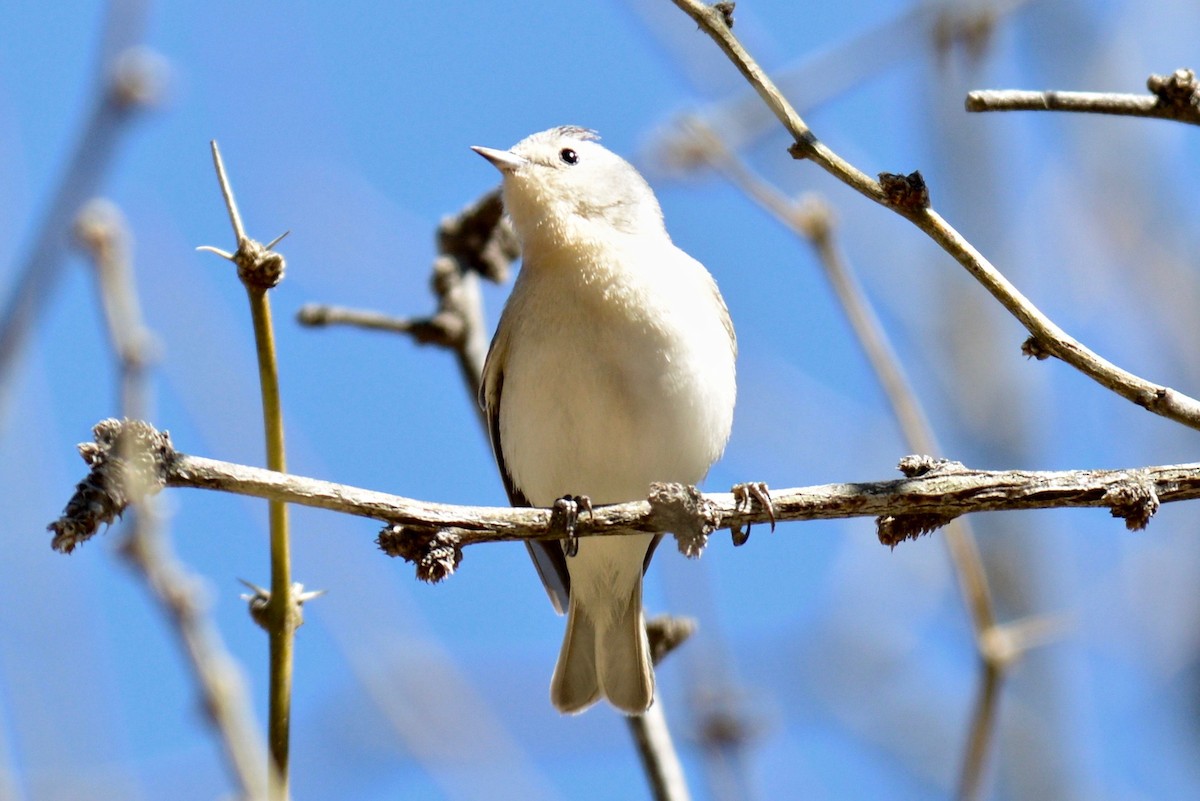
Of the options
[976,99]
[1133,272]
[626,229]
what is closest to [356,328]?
[626,229]

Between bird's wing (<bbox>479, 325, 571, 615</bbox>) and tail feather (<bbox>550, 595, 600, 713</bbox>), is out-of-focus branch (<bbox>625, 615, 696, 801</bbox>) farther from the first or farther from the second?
bird's wing (<bbox>479, 325, 571, 615</bbox>)

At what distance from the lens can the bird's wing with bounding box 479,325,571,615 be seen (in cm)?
560

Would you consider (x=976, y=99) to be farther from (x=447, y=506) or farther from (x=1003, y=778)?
(x=1003, y=778)

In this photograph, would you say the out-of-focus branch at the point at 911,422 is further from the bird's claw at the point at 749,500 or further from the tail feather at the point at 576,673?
the tail feather at the point at 576,673

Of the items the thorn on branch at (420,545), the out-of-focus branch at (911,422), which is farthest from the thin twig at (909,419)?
the thorn on branch at (420,545)

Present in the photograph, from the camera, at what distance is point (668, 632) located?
484 cm

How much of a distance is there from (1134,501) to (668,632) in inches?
87.8

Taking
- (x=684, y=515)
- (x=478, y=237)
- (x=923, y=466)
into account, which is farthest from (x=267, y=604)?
(x=478, y=237)

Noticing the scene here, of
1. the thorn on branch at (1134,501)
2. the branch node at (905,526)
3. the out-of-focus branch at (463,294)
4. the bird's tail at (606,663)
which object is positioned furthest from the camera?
the out-of-focus branch at (463,294)

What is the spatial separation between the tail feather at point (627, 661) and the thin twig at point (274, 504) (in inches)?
98.7

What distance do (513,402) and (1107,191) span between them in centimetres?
409

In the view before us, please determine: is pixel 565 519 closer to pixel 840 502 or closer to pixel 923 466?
pixel 840 502

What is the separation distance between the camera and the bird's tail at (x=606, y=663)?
5.23 metres

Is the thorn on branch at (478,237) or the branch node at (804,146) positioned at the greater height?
the thorn on branch at (478,237)
